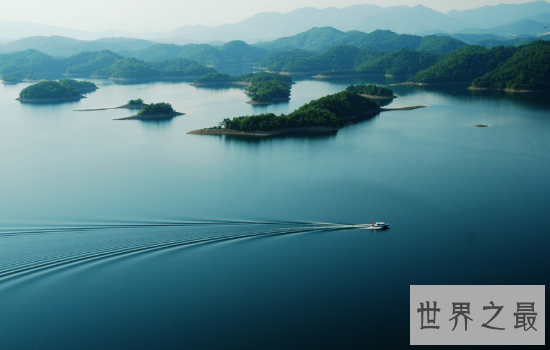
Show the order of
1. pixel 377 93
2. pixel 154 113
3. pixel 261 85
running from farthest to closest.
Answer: pixel 261 85, pixel 377 93, pixel 154 113

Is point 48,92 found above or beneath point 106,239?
above

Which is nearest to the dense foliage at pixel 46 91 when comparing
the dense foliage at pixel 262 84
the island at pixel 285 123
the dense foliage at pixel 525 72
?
the dense foliage at pixel 262 84

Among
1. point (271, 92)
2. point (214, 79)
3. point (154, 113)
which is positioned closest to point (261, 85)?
point (271, 92)

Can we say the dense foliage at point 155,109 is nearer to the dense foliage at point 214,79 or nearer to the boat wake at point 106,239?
the boat wake at point 106,239

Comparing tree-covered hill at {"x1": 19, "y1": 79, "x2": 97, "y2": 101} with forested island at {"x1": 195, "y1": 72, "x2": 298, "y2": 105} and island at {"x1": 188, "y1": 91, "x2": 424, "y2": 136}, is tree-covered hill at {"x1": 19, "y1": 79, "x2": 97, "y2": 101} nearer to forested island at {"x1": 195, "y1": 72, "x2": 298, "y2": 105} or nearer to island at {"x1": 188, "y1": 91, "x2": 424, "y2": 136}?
forested island at {"x1": 195, "y1": 72, "x2": 298, "y2": 105}

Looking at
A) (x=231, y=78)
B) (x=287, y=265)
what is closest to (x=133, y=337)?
(x=287, y=265)

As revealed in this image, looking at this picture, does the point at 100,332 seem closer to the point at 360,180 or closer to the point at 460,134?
the point at 360,180

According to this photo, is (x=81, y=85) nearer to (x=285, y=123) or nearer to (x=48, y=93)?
(x=48, y=93)
